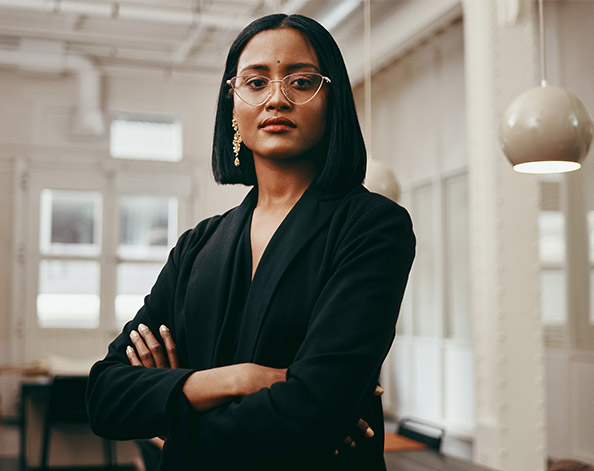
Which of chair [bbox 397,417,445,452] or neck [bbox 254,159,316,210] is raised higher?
neck [bbox 254,159,316,210]

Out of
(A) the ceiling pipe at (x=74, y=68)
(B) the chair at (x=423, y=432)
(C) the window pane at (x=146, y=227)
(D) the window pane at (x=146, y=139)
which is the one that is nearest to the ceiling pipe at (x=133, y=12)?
(A) the ceiling pipe at (x=74, y=68)

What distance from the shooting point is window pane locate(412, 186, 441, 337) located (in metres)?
8.41

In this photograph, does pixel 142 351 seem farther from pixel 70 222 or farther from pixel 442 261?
pixel 70 222

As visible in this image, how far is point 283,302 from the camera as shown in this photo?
116 centimetres

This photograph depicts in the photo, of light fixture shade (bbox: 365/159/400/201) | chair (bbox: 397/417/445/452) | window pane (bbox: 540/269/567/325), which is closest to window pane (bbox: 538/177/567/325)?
window pane (bbox: 540/269/567/325)

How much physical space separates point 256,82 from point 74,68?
28.2ft

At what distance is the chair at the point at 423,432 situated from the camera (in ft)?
12.2

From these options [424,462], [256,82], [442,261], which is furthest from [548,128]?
[442,261]

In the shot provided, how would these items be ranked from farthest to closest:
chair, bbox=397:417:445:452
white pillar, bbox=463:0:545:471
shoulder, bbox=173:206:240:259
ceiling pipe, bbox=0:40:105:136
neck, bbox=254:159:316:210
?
ceiling pipe, bbox=0:40:105:136
white pillar, bbox=463:0:545:471
chair, bbox=397:417:445:452
shoulder, bbox=173:206:240:259
neck, bbox=254:159:316:210

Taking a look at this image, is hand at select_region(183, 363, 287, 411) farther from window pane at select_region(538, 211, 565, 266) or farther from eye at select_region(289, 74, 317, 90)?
window pane at select_region(538, 211, 565, 266)

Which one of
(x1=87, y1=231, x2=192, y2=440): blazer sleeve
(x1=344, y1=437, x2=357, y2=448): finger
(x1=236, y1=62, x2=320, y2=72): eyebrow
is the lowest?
(x1=344, y1=437, x2=357, y2=448): finger

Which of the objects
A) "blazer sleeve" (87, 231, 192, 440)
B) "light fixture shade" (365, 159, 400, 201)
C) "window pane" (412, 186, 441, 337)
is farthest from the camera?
"window pane" (412, 186, 441, 337)

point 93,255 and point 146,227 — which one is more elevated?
point 146,227

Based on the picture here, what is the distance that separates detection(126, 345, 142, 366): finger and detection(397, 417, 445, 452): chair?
2.56 meters
